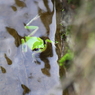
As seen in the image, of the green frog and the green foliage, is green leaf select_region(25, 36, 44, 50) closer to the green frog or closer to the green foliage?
the green frog

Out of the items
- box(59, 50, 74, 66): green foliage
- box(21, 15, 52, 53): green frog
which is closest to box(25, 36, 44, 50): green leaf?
box(21, 15, 52, 53): green frog

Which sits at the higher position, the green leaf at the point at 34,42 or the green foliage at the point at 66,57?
the green leaf at the point at 34,42

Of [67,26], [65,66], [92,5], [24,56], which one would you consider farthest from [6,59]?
[92,5]

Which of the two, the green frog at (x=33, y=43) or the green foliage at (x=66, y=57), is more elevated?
the green frog at (x=33, y=43)

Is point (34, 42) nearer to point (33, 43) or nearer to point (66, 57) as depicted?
point (33, 43)

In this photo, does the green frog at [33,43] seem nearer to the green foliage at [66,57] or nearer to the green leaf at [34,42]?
the green leaf at [34,42]

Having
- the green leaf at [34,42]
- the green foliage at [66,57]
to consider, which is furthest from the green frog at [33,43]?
the green foliage at [66,57]

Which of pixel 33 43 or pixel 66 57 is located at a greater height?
pixel 33 43

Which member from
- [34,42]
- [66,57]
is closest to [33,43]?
[34,42]

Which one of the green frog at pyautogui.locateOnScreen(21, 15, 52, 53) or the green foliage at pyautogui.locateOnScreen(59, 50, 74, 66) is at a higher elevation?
the green frog at pyautogui.locateOnScreen(21, 15, 52, 53)

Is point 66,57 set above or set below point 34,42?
below

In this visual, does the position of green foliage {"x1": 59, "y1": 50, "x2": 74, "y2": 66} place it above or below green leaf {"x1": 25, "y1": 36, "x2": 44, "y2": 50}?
below
